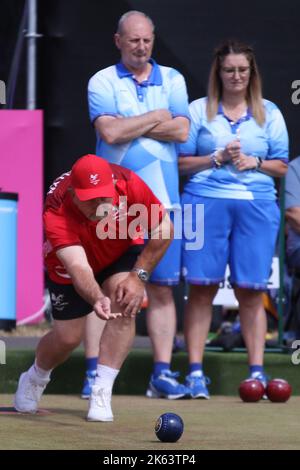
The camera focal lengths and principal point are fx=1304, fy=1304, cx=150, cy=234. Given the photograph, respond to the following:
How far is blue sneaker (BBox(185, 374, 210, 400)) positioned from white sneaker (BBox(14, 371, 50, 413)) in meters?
1.18

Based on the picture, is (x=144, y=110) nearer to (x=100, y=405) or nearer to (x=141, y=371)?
(x=141, y=371)

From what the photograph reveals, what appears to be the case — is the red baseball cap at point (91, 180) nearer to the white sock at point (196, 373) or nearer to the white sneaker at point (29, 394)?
the white sneaker at point (29, 394)

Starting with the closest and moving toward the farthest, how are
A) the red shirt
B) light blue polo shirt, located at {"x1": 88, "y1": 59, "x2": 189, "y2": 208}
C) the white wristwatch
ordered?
the red shirt
the white wristwatch
light blue polo shirt, located at {"x1": 88, "y1": 59, "x2": 189, "y2": 208}

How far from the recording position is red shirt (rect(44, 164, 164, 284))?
6152 millimetres

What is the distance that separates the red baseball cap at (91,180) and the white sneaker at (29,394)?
1.21 meters

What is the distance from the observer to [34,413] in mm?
6645

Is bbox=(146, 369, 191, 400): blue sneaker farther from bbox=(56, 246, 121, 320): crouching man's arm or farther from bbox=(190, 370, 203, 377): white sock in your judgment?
bbox=(56, 246, 121, 320): crouching man's arm

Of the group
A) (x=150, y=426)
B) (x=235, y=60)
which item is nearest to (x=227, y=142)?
(x=235, y=60)

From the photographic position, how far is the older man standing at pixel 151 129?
7371 mm

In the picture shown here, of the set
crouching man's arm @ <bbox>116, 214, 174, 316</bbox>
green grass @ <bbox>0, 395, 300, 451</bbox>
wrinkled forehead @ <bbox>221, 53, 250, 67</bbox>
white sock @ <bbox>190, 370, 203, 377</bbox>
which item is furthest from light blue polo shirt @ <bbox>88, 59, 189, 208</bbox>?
green grass @ <bbox>0, 395, 300, 451</bbox>

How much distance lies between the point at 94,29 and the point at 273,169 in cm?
299

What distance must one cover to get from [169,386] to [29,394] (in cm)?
113
